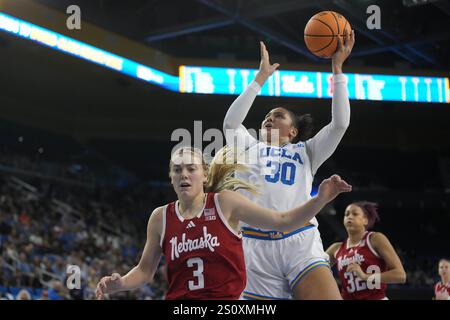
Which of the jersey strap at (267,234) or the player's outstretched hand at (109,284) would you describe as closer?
the player's outstretched hand at (109,284)

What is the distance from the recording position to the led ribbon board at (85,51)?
1115cm

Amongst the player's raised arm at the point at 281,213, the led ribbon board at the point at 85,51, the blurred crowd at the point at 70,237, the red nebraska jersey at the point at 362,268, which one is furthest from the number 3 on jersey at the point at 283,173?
the led ribbon board at the point at 85,51

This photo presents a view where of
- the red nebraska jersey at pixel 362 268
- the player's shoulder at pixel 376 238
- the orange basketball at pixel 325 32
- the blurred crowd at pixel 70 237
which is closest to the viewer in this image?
the orange basketball at pixel 325 32

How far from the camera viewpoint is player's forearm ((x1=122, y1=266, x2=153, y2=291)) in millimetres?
3320

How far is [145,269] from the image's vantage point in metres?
3.41

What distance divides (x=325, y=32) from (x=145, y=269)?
7.06 ft

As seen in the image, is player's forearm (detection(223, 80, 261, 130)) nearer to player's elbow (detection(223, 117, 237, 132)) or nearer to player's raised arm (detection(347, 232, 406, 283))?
player's elbow (detection(223, 117, 237, 132))

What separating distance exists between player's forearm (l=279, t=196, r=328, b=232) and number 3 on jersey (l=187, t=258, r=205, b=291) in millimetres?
449

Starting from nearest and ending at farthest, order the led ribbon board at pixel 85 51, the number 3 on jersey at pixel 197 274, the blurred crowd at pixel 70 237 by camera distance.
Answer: the number 3 on jersey at pixel 197 274 < the blurred crowd at pixel 70 237 < the led ribbon board at pixel 85 51

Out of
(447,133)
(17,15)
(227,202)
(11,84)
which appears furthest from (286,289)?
(447,133)

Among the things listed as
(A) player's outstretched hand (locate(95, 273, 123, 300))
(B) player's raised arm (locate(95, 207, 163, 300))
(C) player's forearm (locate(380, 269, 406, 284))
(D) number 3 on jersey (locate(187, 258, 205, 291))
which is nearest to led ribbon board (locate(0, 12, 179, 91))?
(C) player's forearm (locate(380, 269, 406, 284))

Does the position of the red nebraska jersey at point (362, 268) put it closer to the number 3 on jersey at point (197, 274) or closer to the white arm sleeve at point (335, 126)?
the white arm sleeve at point (335, 126)

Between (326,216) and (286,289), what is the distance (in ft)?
48.7

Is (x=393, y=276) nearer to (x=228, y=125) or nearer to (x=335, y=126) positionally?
(x=335, y=126)
